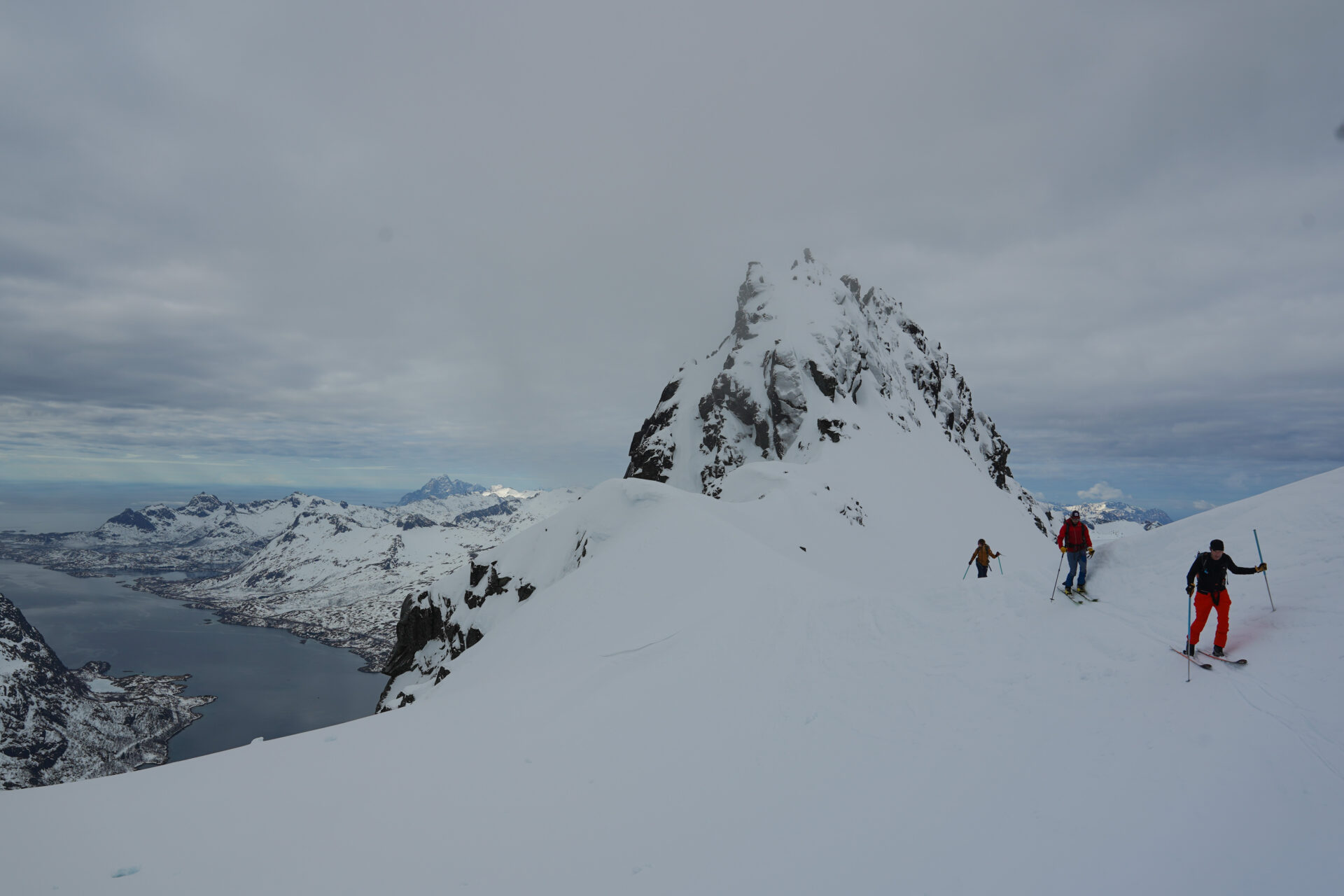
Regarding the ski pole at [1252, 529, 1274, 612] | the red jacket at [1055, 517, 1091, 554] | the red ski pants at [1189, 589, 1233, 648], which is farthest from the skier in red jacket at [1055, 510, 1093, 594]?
the red ski pants at [1189, 589, 1233, 648]

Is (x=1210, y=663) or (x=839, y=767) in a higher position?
(x=1210, y=663)

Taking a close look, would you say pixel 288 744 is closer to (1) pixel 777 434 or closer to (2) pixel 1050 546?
(1) pixel 777 434

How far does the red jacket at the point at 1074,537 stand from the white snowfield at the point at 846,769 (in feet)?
3.74

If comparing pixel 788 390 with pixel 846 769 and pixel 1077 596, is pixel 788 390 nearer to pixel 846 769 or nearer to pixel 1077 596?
pixel 1077 596

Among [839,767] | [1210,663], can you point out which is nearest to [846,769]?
[839,767]

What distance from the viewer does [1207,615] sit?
10.1 metres

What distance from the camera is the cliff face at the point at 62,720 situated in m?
123

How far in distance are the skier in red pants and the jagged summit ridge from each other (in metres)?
53.1

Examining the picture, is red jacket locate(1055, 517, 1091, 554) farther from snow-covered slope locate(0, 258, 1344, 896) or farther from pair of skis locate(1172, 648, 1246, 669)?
pair of skis locate(1172, 648, 1246, 669)

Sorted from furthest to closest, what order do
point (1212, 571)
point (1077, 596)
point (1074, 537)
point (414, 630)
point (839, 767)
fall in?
point (414, 630)
point (1074, 537)
point (1077, 596)
point (1212, 571)
point (839, 767)

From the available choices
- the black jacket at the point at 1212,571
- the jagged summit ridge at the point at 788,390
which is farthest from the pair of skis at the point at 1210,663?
the jagged summit ridge at the point at 788,390

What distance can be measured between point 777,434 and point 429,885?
67.0 meters

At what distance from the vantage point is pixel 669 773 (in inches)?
418

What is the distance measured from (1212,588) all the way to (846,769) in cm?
801
